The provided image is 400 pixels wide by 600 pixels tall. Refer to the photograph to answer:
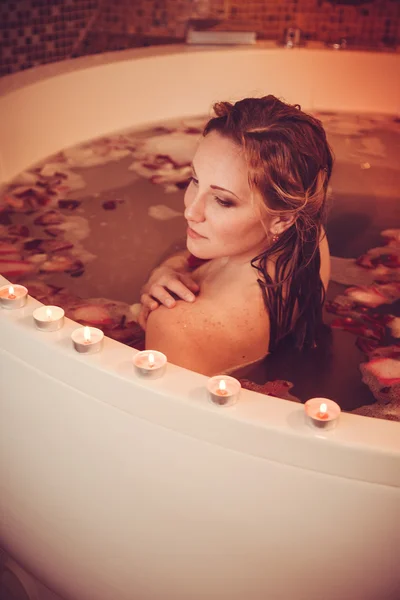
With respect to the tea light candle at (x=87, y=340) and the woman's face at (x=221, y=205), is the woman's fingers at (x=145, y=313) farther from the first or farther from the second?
the tea light candle at (x=87, y=340)

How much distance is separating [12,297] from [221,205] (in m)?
0.40

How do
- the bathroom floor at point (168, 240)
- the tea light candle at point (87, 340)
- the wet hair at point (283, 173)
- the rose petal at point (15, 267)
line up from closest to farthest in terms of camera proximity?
the tea light candle at point (87, 340), the wet hair at point (283, 173), the bathroom floor at point (168, 240), the rose petal at point (15, 267)

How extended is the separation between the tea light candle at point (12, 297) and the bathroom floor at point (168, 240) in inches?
17.0

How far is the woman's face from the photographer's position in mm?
1208

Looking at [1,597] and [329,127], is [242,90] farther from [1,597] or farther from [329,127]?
[1,597]

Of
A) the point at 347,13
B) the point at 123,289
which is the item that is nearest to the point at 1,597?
the point at 123,289

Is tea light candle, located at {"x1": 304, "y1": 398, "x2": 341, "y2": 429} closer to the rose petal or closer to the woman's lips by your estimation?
the woman's lips

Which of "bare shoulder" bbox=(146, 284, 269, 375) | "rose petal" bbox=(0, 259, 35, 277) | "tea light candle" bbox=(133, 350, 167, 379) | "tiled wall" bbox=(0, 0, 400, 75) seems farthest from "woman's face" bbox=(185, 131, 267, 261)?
"tiled wall" bbox=(0, 0, 400, 75)

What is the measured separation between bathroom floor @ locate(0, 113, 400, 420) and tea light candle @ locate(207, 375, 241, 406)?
443mm

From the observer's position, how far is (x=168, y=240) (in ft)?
6.72

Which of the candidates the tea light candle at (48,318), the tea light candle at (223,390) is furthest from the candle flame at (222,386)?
the tea light candle at (48,318)

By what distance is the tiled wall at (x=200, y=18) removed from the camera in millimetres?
3549

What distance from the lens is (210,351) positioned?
4.26ft

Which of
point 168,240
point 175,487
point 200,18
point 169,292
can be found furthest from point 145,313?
point 200,18
